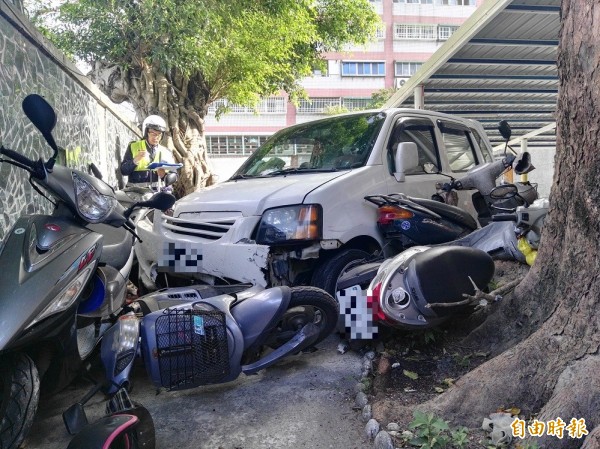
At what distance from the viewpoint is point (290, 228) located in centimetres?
364

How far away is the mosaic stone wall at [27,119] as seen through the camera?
4297 millimetres

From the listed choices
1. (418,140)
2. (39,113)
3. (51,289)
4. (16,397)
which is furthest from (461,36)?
(16,397)

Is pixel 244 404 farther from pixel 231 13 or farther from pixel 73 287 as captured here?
pixel 231 13

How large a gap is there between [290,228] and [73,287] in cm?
165

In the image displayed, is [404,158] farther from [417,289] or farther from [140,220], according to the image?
[140,220]

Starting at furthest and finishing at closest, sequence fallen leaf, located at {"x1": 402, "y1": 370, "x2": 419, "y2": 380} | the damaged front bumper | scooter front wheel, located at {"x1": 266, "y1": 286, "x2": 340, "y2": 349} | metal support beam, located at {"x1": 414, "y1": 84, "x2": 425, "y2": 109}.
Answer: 1. metal support beam, located at {"x1": 414, "y1": 84, "x2": 425, "y2": 109}
2. the damaged front bumper
3. scooter front wheel, located at {"x1": 266, "y1": 286, "x2": 340, "y2": 349}
4. fallen leaf, located at {"x1": 402, "y1": 370, "x2": 419, "y2": 380}

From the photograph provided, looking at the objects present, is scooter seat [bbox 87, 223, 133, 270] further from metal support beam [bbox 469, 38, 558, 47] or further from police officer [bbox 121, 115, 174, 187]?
metal support beam [bbox 469, 38, 558, 47]

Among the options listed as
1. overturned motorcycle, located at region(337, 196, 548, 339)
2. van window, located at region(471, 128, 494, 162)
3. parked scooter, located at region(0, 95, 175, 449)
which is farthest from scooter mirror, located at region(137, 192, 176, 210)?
van window, located at region(471, 128, 494, 162)

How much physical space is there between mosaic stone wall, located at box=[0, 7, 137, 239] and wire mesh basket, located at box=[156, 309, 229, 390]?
92.7 inches

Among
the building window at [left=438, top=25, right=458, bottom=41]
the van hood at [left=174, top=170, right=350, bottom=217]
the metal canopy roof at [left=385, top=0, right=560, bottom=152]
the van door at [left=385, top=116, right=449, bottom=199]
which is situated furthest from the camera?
the building window at [left=438, top=25, right=458, bottom=41]

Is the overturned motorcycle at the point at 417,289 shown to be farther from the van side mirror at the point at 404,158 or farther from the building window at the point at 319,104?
the building window at the point at 319,104

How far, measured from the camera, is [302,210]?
3.67 m

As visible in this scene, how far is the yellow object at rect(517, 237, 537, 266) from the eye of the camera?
3.68m

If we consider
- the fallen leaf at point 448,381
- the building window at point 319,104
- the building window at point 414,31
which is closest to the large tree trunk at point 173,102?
the fallen leaf at point 448,381
